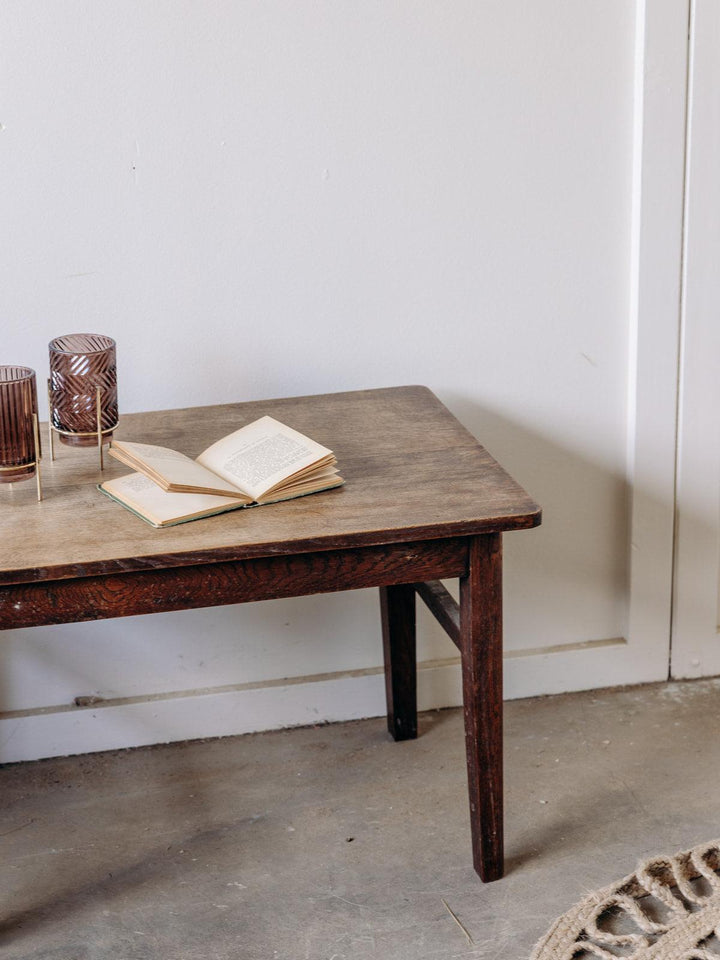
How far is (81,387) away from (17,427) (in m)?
0.13

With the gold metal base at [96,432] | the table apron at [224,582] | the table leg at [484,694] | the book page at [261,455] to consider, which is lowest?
the table leg at [484,694]

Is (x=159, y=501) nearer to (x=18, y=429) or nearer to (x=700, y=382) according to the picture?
(x=18, y=429)

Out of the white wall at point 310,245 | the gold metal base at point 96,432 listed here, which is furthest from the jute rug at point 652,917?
the gold metal base at point 96,432

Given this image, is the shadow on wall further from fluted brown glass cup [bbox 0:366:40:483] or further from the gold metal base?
fluted brown glass cup [bbox 0:366:40:483]

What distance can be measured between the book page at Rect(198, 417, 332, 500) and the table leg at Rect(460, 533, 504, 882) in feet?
0.92

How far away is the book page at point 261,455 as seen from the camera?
63.8 inches

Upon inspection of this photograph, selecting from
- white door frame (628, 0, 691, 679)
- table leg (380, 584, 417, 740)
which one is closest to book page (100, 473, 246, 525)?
table leg (380, 584, 417, 740)

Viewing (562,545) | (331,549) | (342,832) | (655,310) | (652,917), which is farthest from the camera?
(562,545)

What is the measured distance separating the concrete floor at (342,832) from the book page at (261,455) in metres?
0.67

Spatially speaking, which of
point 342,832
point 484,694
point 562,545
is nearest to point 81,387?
point 484,694

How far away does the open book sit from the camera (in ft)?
5.12

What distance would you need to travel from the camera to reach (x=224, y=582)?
1.52 meters

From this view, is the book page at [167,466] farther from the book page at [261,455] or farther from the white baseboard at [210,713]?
the white baseboard at [210,713]

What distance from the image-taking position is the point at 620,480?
88.0 inches
